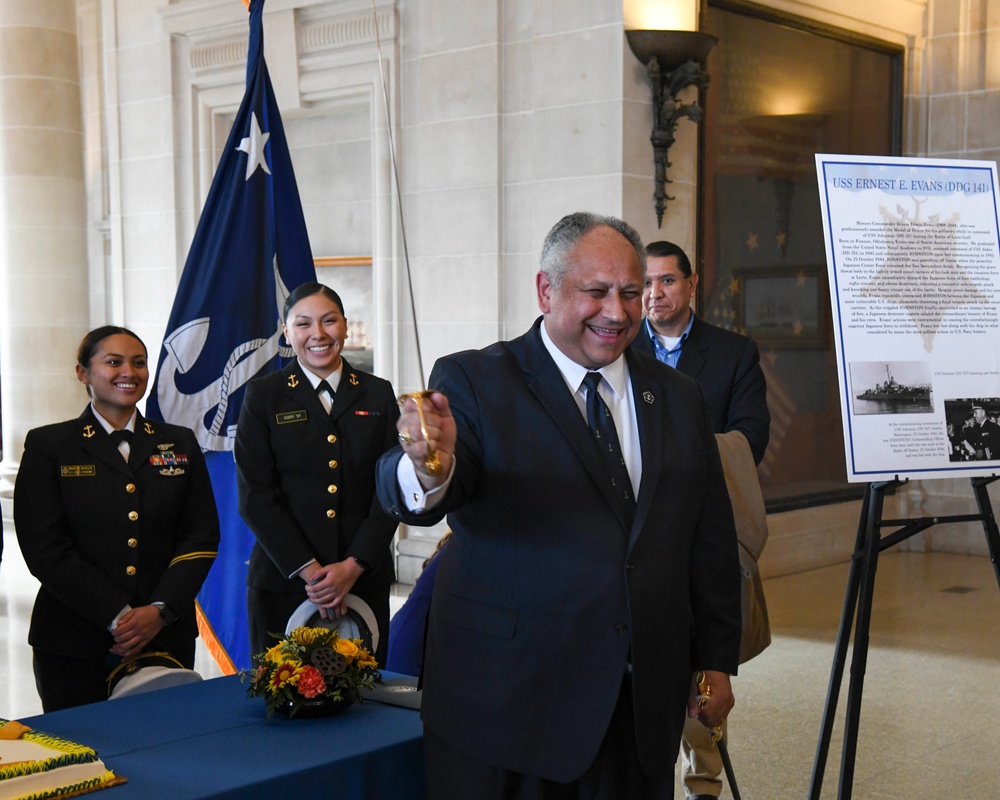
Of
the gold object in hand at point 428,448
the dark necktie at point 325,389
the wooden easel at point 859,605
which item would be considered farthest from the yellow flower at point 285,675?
the wooden easel at point 859,605

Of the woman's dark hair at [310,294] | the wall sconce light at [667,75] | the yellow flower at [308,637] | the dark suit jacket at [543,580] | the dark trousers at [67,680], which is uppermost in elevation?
the wall sconce light at [667,75]

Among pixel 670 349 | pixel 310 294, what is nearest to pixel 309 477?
pixel 310 294

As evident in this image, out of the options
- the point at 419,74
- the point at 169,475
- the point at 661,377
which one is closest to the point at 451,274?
the point at 419,74

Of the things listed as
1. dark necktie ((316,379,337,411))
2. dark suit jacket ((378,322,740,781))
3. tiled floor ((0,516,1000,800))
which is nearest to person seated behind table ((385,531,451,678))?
dark necktie ((316,379,337,411))

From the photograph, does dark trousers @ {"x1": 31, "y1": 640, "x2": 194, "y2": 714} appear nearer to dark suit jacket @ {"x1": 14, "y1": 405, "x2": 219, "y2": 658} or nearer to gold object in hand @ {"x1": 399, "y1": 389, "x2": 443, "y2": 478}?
dark suit jacket @ {"x1": 14, "y1": 405, "x2": 219, "y2": 658}

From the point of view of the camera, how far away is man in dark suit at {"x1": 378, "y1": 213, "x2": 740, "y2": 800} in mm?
2250

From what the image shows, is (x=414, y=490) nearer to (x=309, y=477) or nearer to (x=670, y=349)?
(x=309, y=477)

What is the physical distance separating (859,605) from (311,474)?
1729mm

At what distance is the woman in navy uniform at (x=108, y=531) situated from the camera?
3.31 metres

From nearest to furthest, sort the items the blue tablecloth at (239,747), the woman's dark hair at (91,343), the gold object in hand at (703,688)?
1. the blue tablecloth at (239,747)
2. the gold object in hand at (703,688)
3. the woman's dark hair at (91,343)

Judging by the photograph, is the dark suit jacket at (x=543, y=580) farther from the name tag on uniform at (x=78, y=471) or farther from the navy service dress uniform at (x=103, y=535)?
the name tag on uniform at (x=78, y=471)

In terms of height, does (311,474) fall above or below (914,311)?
below

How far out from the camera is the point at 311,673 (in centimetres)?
261

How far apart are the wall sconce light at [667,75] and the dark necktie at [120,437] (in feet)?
13.3
